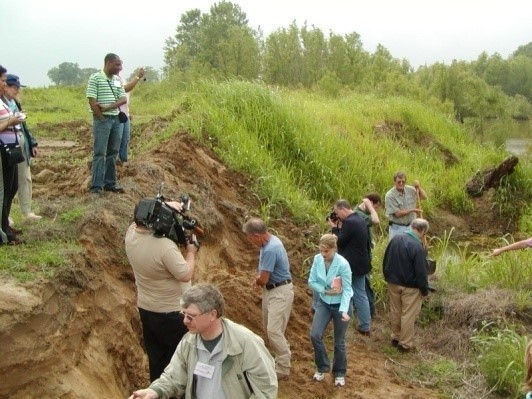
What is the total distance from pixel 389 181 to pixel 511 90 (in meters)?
41.9

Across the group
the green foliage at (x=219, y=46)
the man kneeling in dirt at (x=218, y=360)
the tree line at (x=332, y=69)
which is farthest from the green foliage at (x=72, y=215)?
the tree line at (x=332, y=69)

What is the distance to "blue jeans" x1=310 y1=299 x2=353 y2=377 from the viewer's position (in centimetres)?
642

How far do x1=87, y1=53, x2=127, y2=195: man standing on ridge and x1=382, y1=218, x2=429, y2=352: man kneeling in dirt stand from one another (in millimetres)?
3399

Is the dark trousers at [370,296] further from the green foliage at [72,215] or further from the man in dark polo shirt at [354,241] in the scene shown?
the green foliage at [72,215]

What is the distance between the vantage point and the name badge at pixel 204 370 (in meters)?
3.61

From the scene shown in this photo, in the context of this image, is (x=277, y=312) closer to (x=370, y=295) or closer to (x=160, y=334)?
(x=160, y=334)

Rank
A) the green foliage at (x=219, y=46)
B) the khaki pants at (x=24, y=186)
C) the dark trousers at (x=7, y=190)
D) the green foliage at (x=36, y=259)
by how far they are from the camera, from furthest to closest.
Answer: the green foliage at (x=219, y=46) → the khaki pants at (x=24, y=186) → the dark trousers at (x=7, y=190) → the green foliage at (x=36, y=259)

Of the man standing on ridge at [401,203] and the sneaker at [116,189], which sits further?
the man standing on ridge at [401,203]

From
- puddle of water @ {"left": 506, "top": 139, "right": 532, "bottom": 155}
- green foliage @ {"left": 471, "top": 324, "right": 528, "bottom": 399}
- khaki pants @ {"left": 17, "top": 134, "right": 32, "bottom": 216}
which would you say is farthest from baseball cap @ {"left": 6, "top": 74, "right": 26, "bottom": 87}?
puddle of water @ {"left": 506, "top": 139, "right": 532, "bottom": 155}

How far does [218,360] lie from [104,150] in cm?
433

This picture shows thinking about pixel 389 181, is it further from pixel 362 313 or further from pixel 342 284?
pixel 342 284

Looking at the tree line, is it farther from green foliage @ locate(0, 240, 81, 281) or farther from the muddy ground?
green foliage @ locate(0, 240, 81, 281)

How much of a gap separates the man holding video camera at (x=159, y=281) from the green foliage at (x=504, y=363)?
3553 mm

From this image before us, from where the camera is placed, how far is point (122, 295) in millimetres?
6238
